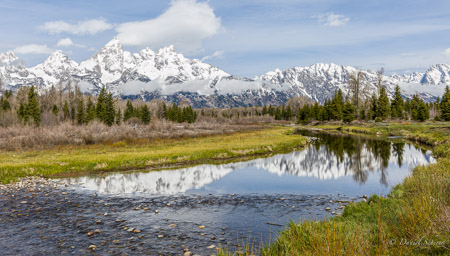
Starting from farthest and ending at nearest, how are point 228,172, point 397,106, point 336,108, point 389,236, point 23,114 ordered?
point 336,108 < point 23,114 < point 397,106 < point 228,172 < point 389,236

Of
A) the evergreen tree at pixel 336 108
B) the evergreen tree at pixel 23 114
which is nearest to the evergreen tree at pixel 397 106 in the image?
the evergreen tree at pixel 336 108

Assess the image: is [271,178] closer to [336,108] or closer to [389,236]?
[389,236]

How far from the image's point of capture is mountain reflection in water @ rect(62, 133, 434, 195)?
2120cm

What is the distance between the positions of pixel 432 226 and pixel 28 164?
31275mm

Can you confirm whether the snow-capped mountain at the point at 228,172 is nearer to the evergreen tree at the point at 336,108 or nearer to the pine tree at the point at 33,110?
the evergreen tree at the point at 336,108

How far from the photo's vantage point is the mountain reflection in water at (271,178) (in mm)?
21203

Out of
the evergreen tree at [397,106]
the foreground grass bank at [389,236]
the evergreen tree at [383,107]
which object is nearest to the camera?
the foreground grass bank at [389,236]

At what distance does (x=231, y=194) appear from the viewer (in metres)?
19.9

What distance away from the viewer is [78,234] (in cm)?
1245

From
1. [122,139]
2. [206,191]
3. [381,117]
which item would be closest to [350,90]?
[381,117]

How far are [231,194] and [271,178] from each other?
21.6 ft

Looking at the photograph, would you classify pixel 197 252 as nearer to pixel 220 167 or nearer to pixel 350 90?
pixel 220 167

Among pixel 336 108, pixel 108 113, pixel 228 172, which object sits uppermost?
pixel 336 108

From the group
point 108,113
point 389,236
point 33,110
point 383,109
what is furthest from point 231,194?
point 33,110
